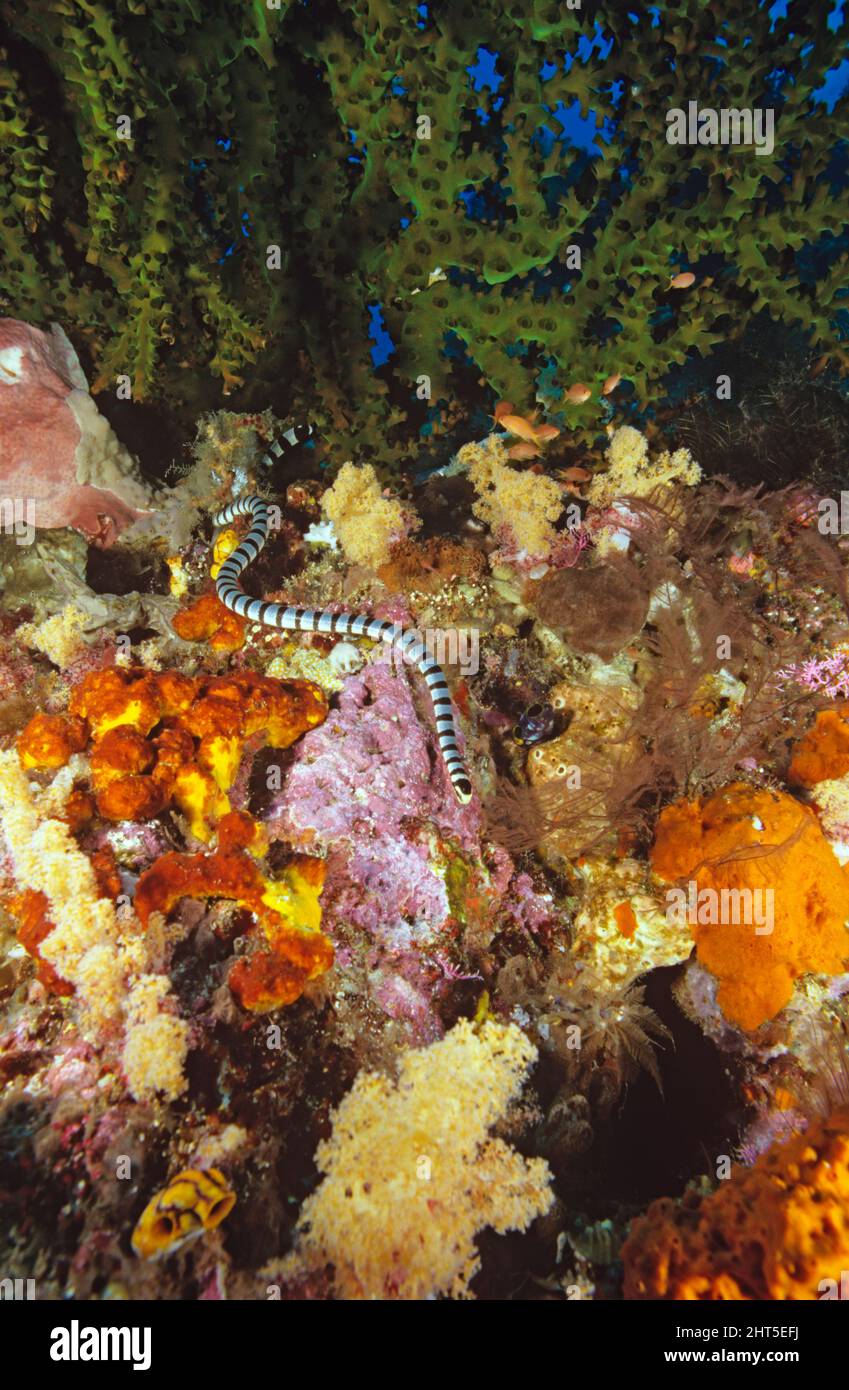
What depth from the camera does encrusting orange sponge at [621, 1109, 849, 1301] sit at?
212 cm

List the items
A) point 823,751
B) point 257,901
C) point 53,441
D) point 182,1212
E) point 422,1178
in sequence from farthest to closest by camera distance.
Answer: point 53,441, point 823,751, point 257,901, point 422,1178, point 182,1212

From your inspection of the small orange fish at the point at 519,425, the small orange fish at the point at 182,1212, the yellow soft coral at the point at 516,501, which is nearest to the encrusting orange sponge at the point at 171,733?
the small orange fish at the point at 182,1212

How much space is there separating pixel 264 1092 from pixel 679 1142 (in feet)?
7.82

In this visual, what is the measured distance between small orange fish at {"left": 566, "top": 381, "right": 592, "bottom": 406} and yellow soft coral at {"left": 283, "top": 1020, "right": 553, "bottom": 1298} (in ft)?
13.3

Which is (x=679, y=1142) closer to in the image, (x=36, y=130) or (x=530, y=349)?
(x=530, y=349)

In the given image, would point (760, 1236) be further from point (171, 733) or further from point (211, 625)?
point (211, 625)

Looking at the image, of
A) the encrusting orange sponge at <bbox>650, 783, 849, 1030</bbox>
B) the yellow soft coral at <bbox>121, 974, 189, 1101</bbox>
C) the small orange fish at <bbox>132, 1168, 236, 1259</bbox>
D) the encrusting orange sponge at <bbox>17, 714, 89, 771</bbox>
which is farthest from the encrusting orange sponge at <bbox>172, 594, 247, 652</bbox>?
the encrusting orange sponge at <bbox>650, 783, 849, 1030</bbox>

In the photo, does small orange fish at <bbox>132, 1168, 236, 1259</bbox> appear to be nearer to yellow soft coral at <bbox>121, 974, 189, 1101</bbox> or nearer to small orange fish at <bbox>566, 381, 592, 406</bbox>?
yellow soft coral at <bbox>121, 974, 189, 1101</bbox>

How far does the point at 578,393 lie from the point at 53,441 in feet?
12.1

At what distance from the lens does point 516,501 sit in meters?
4.63

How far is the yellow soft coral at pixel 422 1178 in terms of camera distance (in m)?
2.38

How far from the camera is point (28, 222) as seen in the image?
4168 millimetres

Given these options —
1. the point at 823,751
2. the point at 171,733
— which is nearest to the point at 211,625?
the point at 171,733
